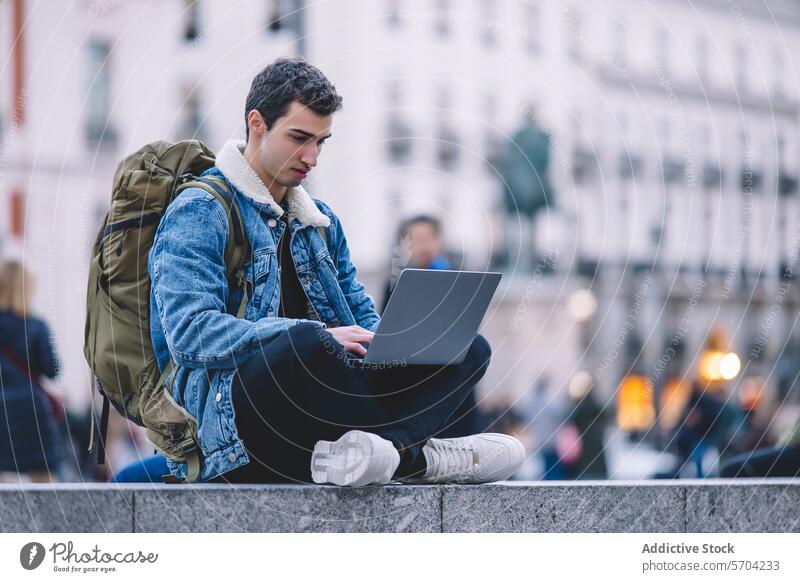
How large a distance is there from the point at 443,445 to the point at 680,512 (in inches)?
29.9

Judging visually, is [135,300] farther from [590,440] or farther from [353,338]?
[590,440]

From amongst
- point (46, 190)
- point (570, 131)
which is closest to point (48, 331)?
point (46, 190)

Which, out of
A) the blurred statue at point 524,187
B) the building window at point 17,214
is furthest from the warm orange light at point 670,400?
the building window at point 17,214

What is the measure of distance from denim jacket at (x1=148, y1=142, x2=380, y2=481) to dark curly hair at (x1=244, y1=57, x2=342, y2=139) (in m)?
0.17

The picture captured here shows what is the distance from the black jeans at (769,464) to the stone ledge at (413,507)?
2.20 feet

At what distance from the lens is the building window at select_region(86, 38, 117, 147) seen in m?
24.4

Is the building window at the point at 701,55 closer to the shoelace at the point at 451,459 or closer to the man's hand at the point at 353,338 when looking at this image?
the shoelace at the point at 451,459

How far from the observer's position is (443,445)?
13.6ft

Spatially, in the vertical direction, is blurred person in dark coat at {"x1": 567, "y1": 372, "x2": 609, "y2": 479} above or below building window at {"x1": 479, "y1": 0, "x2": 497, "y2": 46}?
below

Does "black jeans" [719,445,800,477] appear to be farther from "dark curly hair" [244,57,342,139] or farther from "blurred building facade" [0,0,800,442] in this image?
"dark curly hair" [244,57,342,139]

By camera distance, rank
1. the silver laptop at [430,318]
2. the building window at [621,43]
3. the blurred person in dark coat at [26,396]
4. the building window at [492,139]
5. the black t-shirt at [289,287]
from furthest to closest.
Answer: the building window at [621,43] → the building window at [492,139] → the blurred person in dark coat at [26,396] → the black t-shirt at [289,287] → the silver laptop at [430,318]

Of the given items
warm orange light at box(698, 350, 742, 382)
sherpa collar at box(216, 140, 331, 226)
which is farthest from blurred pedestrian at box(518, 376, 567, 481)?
sherpa collar at box(216, 140, 331, 226)

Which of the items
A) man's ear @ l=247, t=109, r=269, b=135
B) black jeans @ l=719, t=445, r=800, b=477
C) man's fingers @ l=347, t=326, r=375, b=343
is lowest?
black jeans @ l=719, t=445, r=800, b=477

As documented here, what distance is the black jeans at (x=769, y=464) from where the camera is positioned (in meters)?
4.91
